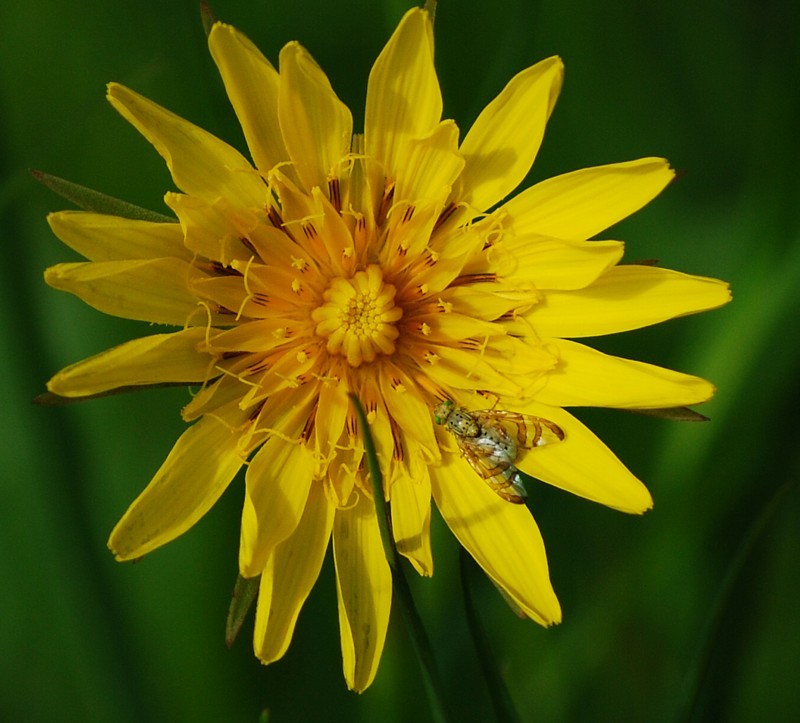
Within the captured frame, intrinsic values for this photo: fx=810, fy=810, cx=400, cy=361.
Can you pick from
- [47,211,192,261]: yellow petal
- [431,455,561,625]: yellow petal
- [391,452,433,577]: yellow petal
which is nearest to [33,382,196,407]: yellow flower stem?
[47,211,192,261]: yellow petal

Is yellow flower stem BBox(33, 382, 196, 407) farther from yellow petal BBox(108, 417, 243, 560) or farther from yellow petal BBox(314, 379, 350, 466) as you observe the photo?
yellow petal BBox(314, 379, 350, 466)

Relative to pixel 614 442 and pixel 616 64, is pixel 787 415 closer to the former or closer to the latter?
pixel 614 442

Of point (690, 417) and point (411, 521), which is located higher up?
point (690, 417)

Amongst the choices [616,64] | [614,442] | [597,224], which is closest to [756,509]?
[614,442]

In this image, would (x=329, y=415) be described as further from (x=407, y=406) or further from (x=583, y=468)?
(x=583, y=468)

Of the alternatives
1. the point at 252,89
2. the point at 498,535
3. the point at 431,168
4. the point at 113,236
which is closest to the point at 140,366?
the point at 113,236

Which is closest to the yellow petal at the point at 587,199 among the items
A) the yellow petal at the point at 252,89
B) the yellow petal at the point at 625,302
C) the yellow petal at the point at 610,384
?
the yellow petal at the point at 625,302
